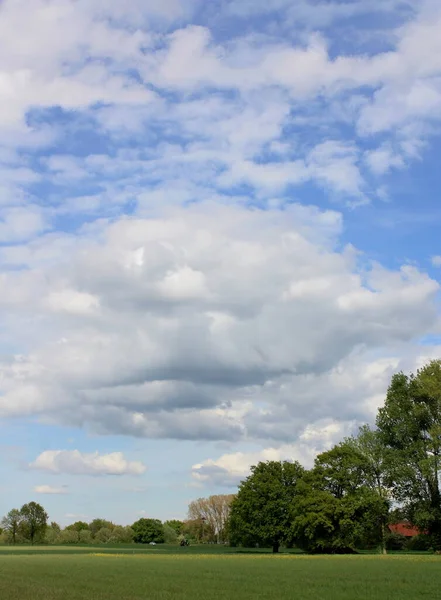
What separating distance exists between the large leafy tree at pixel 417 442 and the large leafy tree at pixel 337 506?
23.2 feet

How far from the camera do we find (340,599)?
3070 cm

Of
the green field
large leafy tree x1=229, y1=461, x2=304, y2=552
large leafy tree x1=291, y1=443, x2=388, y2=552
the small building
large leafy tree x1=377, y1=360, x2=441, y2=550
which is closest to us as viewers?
the green field

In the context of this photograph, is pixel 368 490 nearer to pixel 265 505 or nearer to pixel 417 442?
pixel 417 442

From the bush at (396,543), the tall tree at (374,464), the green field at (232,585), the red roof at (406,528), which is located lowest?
the bush at (396,543)

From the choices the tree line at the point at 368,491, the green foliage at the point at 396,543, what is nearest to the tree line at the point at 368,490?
the tree line at the point at 368,491

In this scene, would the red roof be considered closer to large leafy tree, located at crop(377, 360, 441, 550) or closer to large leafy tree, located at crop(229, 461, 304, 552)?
large leafy tree, located at crop(377, 360, 441, 550)

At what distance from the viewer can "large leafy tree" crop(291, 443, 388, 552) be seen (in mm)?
91688

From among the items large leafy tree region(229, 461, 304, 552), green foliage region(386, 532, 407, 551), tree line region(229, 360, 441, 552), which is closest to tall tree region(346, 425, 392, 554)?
tree line region(229, 360, 441, 552)

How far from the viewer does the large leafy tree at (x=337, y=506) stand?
91.7m

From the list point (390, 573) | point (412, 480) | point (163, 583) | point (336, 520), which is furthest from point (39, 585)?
point (336, 520)

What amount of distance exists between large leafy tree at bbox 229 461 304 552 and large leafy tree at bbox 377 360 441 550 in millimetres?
26181

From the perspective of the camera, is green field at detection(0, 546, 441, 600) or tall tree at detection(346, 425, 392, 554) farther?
tall tree at detection(346, 425, 392, 554)

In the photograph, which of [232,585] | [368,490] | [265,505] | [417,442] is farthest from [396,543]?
[232,585]

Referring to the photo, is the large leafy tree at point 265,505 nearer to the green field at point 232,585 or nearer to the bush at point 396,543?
the bush at point 396,543
